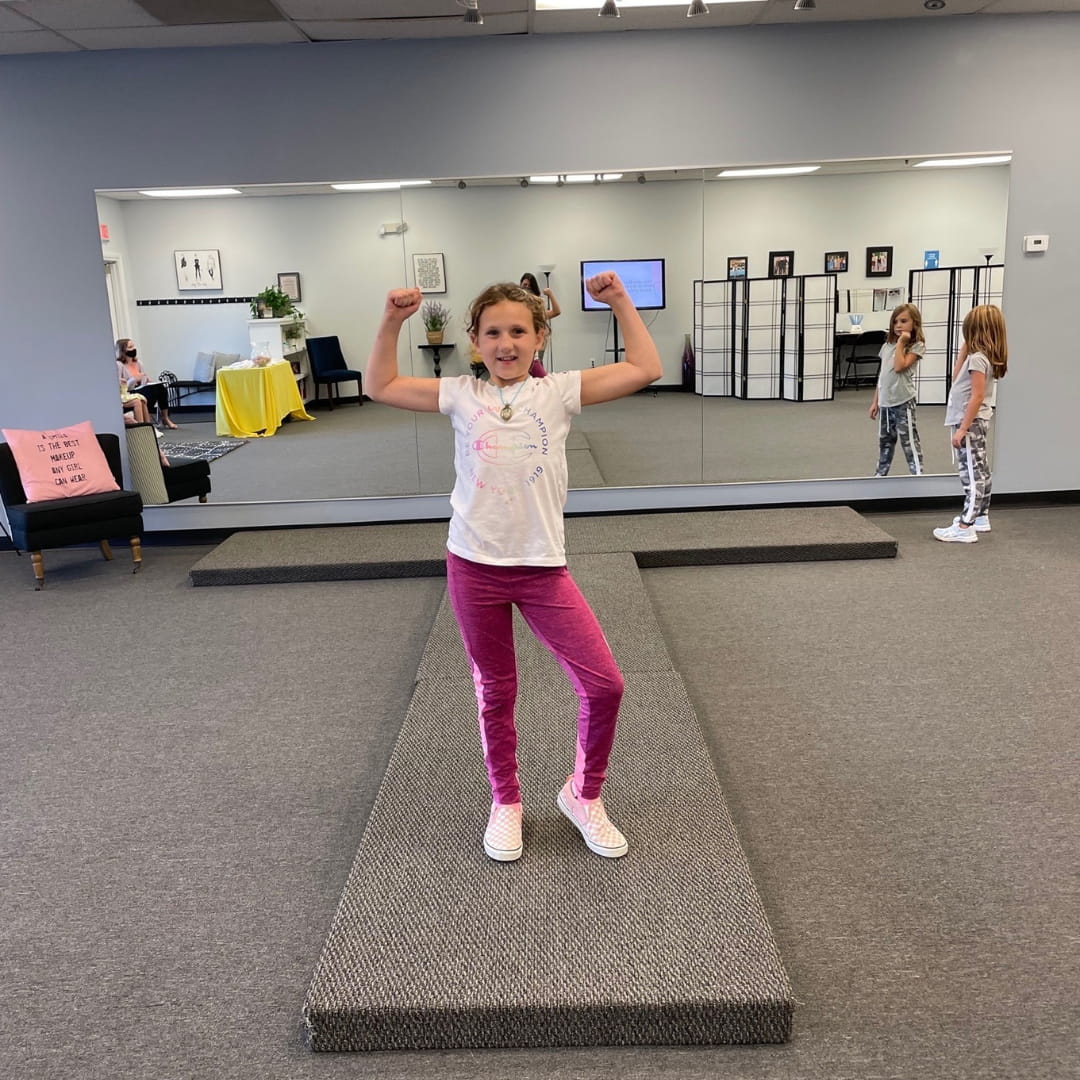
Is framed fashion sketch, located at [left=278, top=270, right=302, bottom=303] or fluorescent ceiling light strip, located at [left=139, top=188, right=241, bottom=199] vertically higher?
fluorescent ceiling light strip, located at [left=139, top=188, right=241, bottom=199]

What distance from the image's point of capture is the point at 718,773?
2.86 metres

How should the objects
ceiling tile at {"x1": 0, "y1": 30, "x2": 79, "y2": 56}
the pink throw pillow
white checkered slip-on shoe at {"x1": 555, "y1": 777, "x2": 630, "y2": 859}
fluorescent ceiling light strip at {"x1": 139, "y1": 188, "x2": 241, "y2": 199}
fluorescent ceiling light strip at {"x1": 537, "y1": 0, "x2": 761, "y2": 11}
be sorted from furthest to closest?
fluorescent ceiling light strip at {"x1": 139, "y1": 188, "x2": 241, "y2": 199}, the pink throw pillow, ceiling tile at {"x1": 0, "y1": 30, "x2": 79, "y2": 56}, fluorescent ceiling light strip at {"x1": 537, "y1": 0, "x2": 761, "y2": 11}, white checkered slip-on shoe at {"x1": 555, "y1": 777, "x2": 630, "y2": 859}

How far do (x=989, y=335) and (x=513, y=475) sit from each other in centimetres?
396

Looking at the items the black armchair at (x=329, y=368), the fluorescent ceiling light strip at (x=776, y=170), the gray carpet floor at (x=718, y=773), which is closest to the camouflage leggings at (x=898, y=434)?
the gray carpet floor at (x=718, y=773)

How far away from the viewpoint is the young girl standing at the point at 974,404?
5039mm

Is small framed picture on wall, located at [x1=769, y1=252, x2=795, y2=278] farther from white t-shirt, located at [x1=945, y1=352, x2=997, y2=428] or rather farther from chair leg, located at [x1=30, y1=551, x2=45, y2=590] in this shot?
chair leg, located at [x1=30, y1=551, x2=45, y2=590]

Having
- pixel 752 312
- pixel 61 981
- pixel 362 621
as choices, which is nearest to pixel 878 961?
pixel 61 981

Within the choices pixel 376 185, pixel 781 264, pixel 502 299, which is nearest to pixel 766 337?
pixel 781 264

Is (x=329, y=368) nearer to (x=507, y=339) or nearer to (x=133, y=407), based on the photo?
(x=133, y=407)

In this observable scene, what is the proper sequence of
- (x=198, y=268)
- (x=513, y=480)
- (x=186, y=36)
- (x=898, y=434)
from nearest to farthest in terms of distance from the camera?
1. (x=513, y=480)
2. (x=186, y=36)
3. (x=198, y=268)
4. (x=898, y=434)

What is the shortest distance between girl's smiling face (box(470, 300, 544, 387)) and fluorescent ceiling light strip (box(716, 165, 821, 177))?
377cm

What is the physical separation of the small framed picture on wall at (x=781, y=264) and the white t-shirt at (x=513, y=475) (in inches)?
151

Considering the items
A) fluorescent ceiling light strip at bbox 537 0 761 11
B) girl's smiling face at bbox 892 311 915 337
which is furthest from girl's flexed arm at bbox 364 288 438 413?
girl's smiling face at bbox 892 311 915 337

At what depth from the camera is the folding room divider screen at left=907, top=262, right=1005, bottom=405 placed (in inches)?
217
